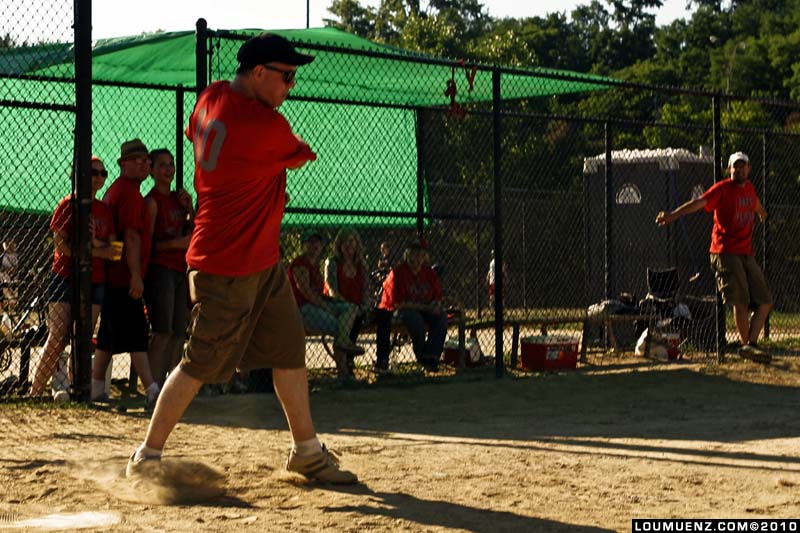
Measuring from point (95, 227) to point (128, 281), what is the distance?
1.45 feet

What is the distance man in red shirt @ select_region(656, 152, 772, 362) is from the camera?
39.9 ft

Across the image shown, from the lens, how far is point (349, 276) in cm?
1145

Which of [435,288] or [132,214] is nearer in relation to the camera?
[132,214]

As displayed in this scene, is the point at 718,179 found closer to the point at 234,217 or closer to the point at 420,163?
the point at 420,163

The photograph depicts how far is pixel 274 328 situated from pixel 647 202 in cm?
1278

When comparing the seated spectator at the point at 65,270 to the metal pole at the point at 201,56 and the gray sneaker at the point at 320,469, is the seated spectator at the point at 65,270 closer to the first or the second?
the metal pole at the point at 201,56

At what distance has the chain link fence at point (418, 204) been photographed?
10297 mm

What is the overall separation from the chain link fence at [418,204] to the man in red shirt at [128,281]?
1.02ft

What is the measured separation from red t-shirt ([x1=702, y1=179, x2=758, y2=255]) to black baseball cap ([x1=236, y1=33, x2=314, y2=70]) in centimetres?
729

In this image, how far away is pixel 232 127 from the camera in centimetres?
552

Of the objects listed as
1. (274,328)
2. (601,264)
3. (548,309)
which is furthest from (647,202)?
(274,328)

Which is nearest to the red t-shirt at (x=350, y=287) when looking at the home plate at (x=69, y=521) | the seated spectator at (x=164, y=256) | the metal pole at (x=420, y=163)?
the metal pole at (x=420, y=163)

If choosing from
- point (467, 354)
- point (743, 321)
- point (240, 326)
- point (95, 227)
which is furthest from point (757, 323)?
point (240, 326)

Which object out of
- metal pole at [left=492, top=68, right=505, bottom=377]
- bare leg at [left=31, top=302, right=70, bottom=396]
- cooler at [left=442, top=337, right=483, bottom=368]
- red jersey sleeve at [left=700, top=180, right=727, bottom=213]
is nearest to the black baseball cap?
bare leg at [left=31, top=302, right=70, bottom=396]
